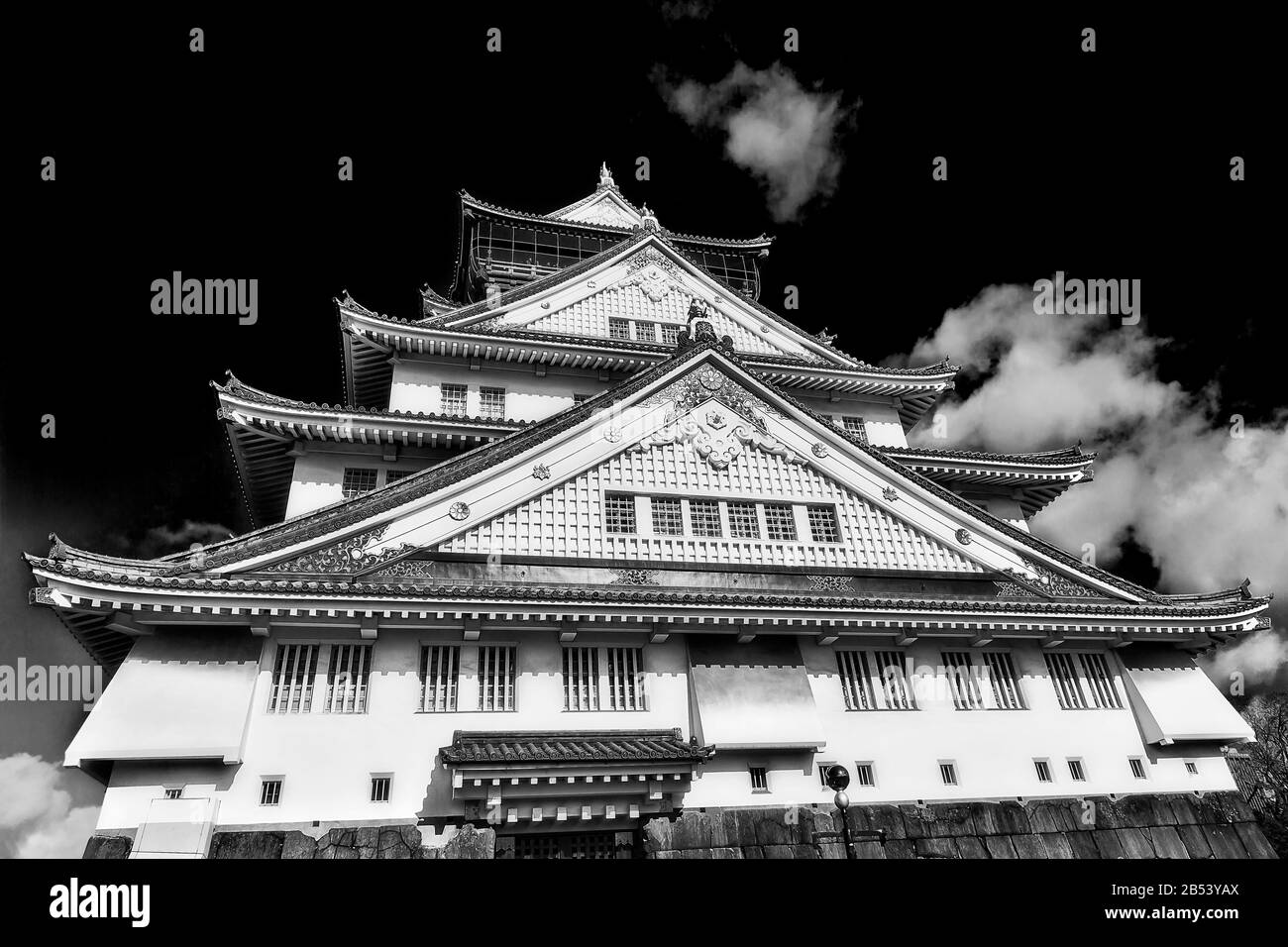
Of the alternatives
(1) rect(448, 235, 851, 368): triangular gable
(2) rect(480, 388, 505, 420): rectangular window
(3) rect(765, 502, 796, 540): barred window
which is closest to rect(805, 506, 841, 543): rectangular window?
(3) rect(765, 502, 796, 540): barred window

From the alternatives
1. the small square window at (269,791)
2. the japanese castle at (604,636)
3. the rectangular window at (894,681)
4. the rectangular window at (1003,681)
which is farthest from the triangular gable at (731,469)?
the small square window at (269,791)

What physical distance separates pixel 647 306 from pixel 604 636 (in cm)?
1601

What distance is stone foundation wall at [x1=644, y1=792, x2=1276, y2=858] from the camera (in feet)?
34.6

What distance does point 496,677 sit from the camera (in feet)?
46.3

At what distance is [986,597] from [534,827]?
11655 mm

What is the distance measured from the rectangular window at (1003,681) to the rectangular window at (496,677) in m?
11.1

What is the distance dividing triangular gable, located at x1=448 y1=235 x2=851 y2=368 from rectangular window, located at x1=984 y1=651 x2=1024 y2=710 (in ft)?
42.9

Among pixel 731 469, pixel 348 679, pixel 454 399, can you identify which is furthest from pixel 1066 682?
pixel 454 399

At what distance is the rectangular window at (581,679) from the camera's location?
14242 mm

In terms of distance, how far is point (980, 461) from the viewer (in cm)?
2253

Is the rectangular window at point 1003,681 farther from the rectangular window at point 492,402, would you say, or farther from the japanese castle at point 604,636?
the rectangular window at point 492,402

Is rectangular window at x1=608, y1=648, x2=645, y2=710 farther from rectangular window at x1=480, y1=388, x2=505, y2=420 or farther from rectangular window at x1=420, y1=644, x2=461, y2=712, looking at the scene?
rectangular window at x1=480, y1=388, x2=505, y2=420

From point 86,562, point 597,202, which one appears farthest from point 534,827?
point 597,202

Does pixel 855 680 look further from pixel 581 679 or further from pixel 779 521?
pixel 581 679
